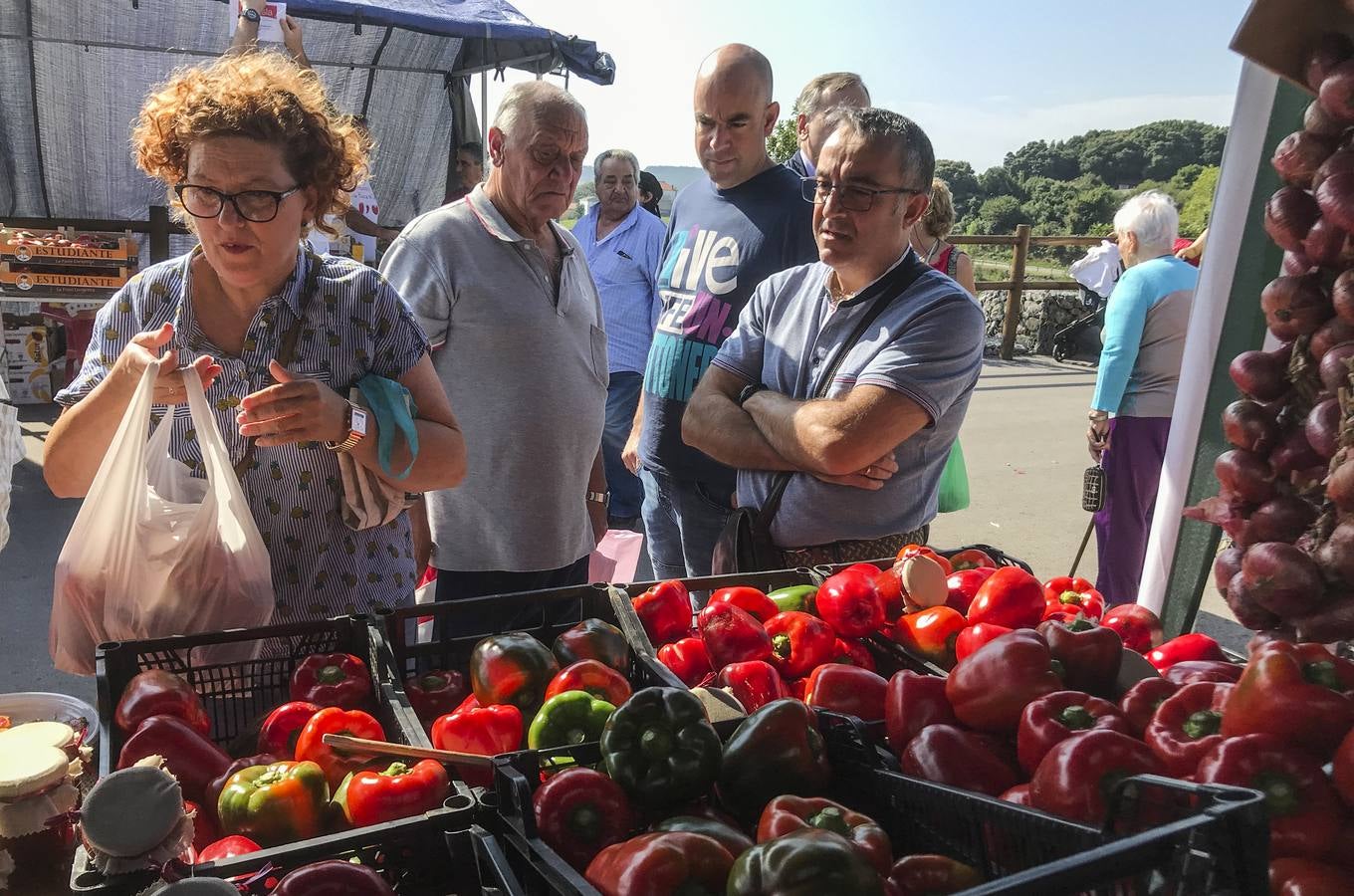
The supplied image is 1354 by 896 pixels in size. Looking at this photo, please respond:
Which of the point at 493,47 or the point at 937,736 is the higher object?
the point at 493,47

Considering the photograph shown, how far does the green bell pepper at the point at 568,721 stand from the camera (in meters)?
1.66

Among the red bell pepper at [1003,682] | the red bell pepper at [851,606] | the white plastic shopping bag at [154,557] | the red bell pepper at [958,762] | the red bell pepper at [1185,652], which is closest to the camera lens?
the red bell pepper at [958,762]

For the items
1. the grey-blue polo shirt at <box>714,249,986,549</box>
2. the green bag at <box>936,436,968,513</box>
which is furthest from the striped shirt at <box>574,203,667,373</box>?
the grey-blue polo shirt at <box>714,249,986,549</box>

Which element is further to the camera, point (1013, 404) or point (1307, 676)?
point (1013, 404)

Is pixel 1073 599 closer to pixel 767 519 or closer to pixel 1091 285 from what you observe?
pixel 767 519

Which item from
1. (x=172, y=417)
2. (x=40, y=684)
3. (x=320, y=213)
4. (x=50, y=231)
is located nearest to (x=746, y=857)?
(x=172, y=417)

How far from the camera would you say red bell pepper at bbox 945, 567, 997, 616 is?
231 cm

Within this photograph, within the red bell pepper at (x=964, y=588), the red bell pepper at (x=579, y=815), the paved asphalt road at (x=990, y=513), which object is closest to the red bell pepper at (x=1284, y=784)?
the red bell pepper at (x=579, y=815)

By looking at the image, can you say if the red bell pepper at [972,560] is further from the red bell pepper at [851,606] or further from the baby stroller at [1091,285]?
the baby stroller at [1091,285]

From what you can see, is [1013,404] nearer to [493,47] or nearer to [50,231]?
[493,47]

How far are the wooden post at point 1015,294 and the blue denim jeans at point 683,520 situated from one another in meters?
11.1

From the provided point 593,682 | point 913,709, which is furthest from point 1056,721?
point 593,682

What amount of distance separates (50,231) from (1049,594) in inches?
296

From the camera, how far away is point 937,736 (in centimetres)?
155
